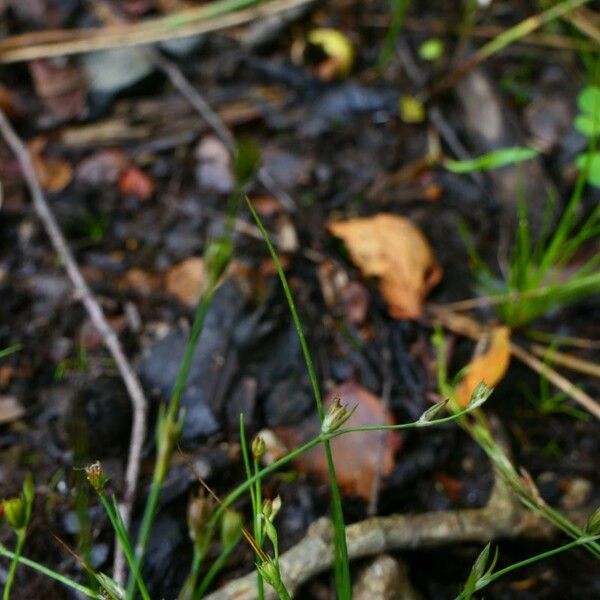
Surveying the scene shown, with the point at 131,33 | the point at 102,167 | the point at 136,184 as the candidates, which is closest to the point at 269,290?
the point at 136,184

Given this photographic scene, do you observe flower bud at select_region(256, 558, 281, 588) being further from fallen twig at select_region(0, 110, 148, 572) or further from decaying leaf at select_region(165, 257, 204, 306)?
decaying leaf at select_region(165, 257, 204, 306)

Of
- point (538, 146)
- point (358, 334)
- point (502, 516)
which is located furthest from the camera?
point (538, 146)

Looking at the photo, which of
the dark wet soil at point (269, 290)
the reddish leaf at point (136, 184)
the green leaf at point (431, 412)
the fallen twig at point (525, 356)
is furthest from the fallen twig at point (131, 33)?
the green leaf at point (431, 412)

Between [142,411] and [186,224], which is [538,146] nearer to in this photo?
[186,224]

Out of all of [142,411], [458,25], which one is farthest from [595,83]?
[142,411]

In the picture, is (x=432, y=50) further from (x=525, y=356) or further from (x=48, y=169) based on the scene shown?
(x=48, y=169)

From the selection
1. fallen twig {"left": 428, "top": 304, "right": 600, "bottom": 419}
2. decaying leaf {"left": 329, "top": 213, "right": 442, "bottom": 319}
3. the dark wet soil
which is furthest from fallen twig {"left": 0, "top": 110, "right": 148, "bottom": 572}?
fallen twig {"left": 428, "top": 304, "right": 600, "bottom": 419}
